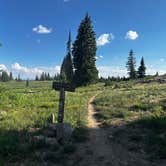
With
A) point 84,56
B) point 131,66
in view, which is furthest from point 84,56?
point 131,66

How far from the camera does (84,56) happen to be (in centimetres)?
5212

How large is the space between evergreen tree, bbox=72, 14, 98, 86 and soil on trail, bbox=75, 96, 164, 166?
134 feet

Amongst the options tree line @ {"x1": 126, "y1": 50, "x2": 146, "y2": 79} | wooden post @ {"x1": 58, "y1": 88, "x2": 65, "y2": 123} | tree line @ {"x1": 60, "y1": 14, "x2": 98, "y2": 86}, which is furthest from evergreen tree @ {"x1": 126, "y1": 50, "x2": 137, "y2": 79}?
wooden post @ {"x1": 58, "y1": 88, "x2": 65, "y2": 123}

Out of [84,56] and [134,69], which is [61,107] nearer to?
[84,56]

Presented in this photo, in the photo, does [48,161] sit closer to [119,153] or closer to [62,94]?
[119,153]

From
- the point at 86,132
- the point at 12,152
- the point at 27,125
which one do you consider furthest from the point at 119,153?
the point at 27,125

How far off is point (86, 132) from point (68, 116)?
3.50m

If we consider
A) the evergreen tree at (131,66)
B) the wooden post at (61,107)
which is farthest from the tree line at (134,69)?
the wooden post at (61,107)

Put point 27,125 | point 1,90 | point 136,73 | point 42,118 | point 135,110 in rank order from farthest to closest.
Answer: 1. point 136,73
2. point 1,90
3. point 135,110
4. point 42,118
5. point 27,125

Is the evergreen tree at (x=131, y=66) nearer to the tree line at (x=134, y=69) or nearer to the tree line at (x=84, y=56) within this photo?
the tree line at (x=134, y=69)

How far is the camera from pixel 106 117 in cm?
1446

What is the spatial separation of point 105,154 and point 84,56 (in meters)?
44.3

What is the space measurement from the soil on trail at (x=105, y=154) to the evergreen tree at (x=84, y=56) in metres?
40.8

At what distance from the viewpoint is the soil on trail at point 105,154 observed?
7.88 metres
